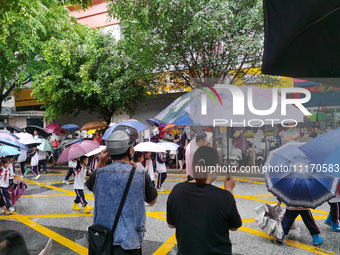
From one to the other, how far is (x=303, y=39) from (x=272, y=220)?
10.6 ft

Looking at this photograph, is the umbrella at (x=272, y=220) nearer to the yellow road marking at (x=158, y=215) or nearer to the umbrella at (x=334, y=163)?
the yellow road marking at (x=158, y=215)

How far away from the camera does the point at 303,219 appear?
4199 mm

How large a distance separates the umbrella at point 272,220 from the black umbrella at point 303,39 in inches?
114

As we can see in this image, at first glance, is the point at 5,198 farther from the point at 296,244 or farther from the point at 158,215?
the point at 296,244

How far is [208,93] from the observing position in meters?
2.19

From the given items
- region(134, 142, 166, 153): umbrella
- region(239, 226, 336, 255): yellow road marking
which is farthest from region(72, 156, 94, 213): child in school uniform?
region(239, 226, 336, 255): yellow road marking

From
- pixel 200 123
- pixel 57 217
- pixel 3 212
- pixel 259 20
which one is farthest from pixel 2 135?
pixel 259 20

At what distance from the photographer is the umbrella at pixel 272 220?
4.26m

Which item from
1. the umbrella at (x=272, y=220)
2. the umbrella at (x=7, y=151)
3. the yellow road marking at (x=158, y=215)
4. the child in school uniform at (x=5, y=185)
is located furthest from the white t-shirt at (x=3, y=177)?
the umbrella at (x=272, y=220)

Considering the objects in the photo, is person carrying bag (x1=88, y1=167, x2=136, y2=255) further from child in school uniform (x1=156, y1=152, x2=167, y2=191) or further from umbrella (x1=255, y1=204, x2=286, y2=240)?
child in school uniform (x1=156, y1=152, x2=167, y2=191)

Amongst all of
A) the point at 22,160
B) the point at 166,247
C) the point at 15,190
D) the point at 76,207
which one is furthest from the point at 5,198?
the point at 22,160

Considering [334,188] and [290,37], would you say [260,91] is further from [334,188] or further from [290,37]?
[334,188]

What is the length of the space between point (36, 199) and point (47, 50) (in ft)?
25.5

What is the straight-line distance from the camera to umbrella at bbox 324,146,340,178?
6.48ft
